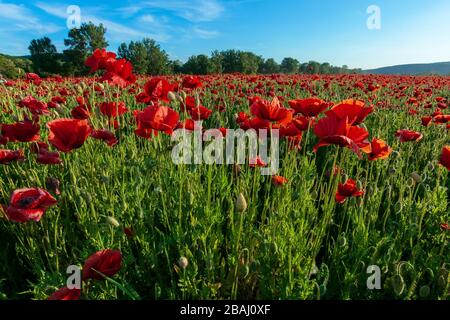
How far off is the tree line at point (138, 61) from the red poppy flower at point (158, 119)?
15.3 metres

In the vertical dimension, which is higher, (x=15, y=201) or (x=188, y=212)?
(x=15, y=201)

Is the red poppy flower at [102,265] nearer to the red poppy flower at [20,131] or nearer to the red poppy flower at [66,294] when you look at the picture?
the red poppy flower at [66,294]

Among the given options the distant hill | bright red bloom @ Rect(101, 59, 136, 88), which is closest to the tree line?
bright red bloom @ Rect(101, 59, 136, 88)

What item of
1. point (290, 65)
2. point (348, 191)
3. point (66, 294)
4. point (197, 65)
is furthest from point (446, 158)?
point (290, 65)

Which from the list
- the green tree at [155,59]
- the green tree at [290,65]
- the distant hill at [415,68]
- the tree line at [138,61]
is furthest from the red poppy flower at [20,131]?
the distant hill at [415,68]

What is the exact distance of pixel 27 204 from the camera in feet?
3.61

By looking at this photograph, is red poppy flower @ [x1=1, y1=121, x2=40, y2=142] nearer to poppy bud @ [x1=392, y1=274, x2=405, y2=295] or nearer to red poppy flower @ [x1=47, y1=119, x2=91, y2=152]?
red poppy flower @ [x1=47, y1=119, x2=91, y2=152]

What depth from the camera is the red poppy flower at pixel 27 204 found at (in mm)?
1075

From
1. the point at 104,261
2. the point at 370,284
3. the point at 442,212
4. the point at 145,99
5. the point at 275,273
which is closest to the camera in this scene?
the point at 104,261
